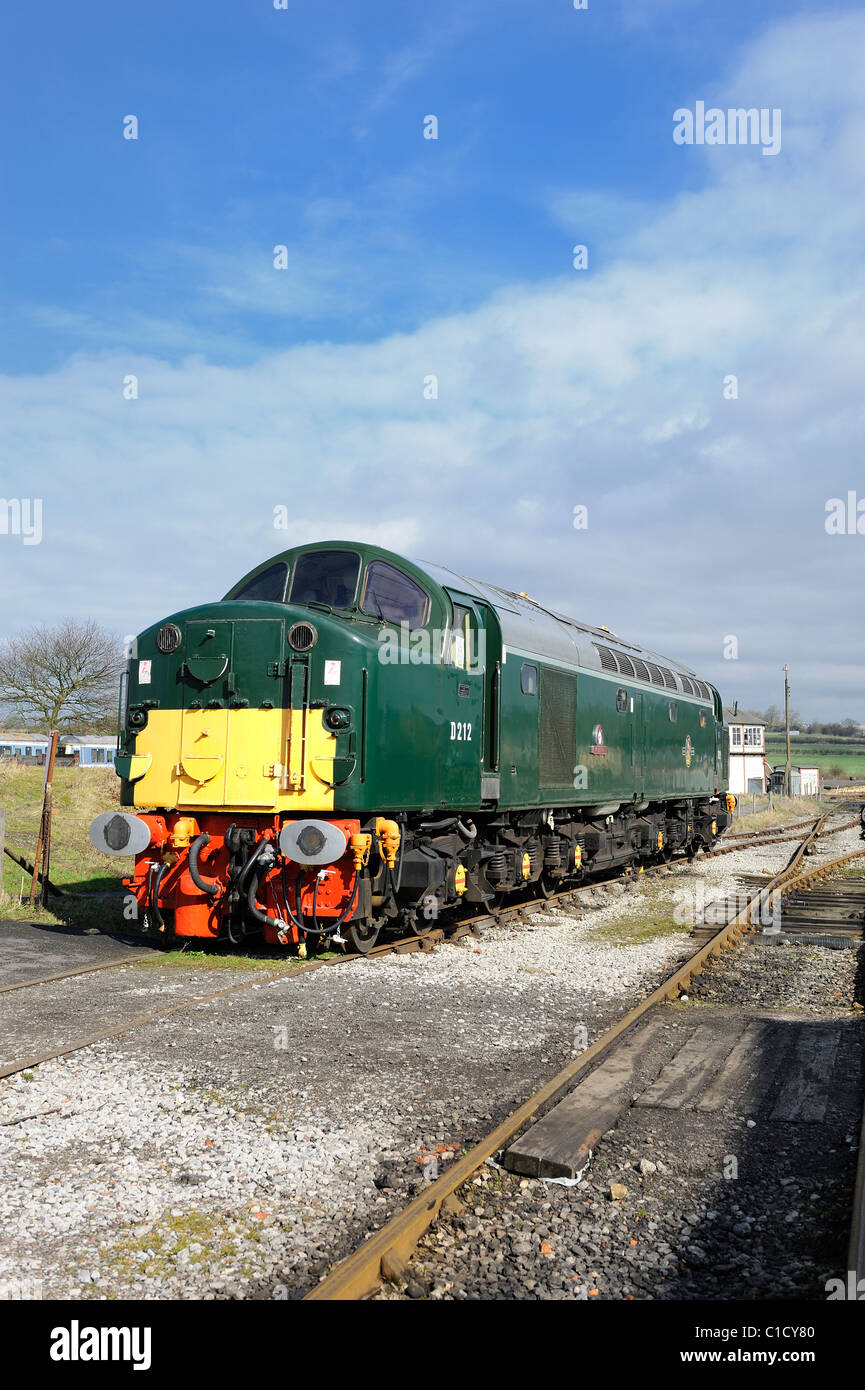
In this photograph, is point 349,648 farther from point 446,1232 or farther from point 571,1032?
point 446,1232

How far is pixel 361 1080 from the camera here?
628 cm

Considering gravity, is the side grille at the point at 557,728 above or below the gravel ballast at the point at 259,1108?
above

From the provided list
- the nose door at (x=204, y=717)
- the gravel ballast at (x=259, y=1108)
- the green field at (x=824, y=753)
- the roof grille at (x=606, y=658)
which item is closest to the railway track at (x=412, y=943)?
the gravel ballast at (x=259, y=1108)

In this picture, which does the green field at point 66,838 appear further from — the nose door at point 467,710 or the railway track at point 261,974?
the nose door at point 467,710

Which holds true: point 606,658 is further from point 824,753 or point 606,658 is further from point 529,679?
point 824,753

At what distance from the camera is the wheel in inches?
397

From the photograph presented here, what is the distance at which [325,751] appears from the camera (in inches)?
369

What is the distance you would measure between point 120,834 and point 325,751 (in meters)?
2.27

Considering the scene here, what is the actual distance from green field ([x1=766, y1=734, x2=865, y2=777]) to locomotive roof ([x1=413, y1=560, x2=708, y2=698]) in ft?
275

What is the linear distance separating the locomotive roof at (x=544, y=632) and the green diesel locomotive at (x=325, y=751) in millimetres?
73

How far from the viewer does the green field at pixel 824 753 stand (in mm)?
109438

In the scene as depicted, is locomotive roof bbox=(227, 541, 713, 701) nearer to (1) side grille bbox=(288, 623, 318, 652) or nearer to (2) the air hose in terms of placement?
(1) side grille bbox=(288, 623, 318, 652)

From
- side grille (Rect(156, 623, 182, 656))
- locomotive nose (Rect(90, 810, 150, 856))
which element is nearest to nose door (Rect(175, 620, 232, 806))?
side grille (Rect(156, 623, 182, 656))
